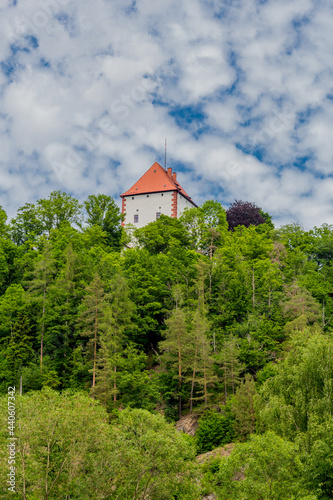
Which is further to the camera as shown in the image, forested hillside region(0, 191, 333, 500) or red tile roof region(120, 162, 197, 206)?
red tile roof region(120, 162, 197, 206)

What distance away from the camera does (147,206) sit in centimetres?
6838

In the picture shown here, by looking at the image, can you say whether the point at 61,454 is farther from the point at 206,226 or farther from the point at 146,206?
the point at 146,206

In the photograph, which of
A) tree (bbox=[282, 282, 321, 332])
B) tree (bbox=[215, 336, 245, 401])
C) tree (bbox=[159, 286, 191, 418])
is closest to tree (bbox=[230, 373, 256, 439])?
tree (bbox=[215, 336, 245, 401])

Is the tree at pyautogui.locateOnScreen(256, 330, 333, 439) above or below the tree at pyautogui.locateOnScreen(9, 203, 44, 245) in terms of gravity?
below

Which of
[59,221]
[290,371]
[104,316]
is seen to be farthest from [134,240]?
[290,371]

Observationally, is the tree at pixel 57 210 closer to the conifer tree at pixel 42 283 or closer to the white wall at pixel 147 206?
the white wall at pixel 147 206

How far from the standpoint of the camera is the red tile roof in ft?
224

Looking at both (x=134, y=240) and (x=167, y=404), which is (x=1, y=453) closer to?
(x=167, y=404)

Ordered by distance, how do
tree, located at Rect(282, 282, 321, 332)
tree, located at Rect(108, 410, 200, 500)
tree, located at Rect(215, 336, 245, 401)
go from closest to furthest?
tree, located at Rect(108, 410, 200, 500)
tree, located at Rect(215, 336, 245, 401)
tree, located at Rect(282, 282, 321, 332)

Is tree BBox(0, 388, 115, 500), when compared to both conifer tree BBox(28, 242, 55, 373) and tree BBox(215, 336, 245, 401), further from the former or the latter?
conifer tree BBox(28, 242, 55, 373)

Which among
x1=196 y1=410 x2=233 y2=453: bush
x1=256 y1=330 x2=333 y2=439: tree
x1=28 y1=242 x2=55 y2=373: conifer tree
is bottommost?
x1=196 y1=410 x2=233 y2=453: bush

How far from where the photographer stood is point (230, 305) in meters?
41.6

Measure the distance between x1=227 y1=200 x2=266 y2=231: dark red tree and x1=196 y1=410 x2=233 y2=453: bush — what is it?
46606 mm

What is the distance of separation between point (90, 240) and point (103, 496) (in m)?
39.4
